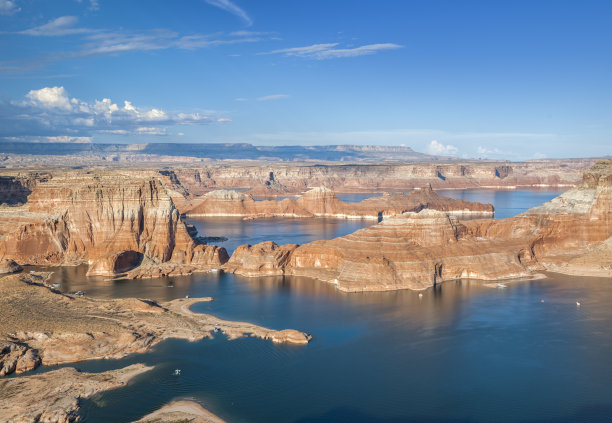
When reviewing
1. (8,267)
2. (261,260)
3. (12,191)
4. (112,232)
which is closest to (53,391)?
(261,260)

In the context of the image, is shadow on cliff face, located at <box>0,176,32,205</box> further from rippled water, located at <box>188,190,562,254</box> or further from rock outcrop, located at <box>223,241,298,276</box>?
rock outcrop, located at <box>223,241,298,276</box>

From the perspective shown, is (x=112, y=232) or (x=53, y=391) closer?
(x=53, y=391)

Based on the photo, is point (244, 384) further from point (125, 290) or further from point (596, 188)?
point (596, 188)

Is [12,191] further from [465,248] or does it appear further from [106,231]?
[465,248]

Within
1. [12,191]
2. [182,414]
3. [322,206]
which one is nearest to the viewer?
[182,414]

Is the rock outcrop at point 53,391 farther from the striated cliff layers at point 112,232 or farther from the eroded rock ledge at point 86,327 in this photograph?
the striated cliff layers at point 112,232

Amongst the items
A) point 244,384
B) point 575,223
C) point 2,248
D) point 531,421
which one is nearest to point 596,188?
point 575,223
